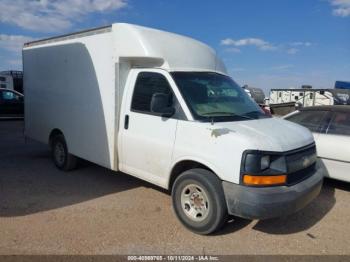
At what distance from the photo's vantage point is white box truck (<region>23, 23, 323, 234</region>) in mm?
4098

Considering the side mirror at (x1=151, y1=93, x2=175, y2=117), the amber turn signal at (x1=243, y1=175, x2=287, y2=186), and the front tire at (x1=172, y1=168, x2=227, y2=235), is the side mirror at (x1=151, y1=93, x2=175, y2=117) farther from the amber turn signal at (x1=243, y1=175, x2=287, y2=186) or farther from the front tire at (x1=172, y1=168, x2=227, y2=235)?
the amber turn signal at (x1=243, y1=175, x2=287, y2=186)

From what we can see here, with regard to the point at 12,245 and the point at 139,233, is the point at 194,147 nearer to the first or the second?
the point at 139,233

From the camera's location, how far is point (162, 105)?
187 inches

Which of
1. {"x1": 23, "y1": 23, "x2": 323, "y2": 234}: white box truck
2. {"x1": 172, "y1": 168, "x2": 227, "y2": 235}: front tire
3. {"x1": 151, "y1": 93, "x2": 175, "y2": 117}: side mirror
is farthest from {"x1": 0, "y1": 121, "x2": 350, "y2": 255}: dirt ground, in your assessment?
{"x1": 151, "y1": 93, "x2": 175, "y2": 117}: side mirror

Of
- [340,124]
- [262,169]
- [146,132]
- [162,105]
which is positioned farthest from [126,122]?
[340,124]

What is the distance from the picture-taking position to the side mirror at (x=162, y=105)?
471cm

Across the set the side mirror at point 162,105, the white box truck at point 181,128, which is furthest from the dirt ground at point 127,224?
the side mirror at point 162,105

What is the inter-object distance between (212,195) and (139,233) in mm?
1074

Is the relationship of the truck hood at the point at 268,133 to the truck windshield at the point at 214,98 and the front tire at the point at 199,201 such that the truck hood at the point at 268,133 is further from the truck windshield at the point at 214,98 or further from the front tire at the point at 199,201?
the front tire at the point at 199,201

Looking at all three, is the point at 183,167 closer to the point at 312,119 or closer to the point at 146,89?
the point at 146,89

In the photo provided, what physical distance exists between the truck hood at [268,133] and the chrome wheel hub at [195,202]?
32.7 inches

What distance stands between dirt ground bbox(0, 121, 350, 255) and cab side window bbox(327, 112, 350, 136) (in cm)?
108

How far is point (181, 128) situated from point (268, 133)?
1113mm

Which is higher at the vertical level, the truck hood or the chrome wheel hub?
the truck hood
